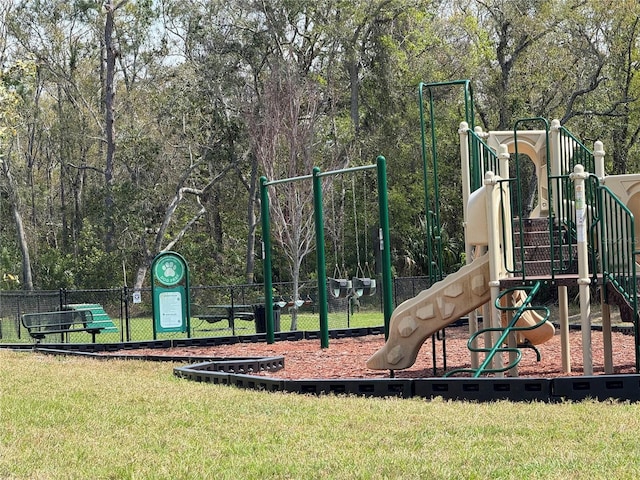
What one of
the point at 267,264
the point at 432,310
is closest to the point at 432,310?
the point at 432,310

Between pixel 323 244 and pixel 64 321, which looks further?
pixel 64 321

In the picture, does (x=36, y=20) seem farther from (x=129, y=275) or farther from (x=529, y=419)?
(x=529, y=419)

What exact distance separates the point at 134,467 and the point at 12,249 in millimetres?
47275

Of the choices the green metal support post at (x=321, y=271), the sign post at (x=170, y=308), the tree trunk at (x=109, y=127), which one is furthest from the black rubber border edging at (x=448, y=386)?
the tree trunk at (x=109, y=127)

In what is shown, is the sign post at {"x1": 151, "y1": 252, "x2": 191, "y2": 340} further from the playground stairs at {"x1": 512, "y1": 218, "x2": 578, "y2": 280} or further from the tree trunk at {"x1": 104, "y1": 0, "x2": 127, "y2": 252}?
the tree trunk at {"x1": 104, "y1": 0, "x2": 127, "y2": 252}

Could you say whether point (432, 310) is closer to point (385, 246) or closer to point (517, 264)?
point (517, 264)

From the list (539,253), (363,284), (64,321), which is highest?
(539,253)

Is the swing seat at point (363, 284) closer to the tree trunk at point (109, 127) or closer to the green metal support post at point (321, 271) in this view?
the green metal support post at point (321, 271)

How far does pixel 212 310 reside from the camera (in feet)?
115

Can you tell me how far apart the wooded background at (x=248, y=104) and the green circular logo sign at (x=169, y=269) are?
901 cm

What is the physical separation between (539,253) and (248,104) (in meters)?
22.3

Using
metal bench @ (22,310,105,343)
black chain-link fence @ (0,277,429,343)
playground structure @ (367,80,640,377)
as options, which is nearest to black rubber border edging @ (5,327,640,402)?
playground structure @ (367,80,640,377)

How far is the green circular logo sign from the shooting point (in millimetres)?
22031

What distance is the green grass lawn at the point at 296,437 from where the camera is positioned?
6.25m
